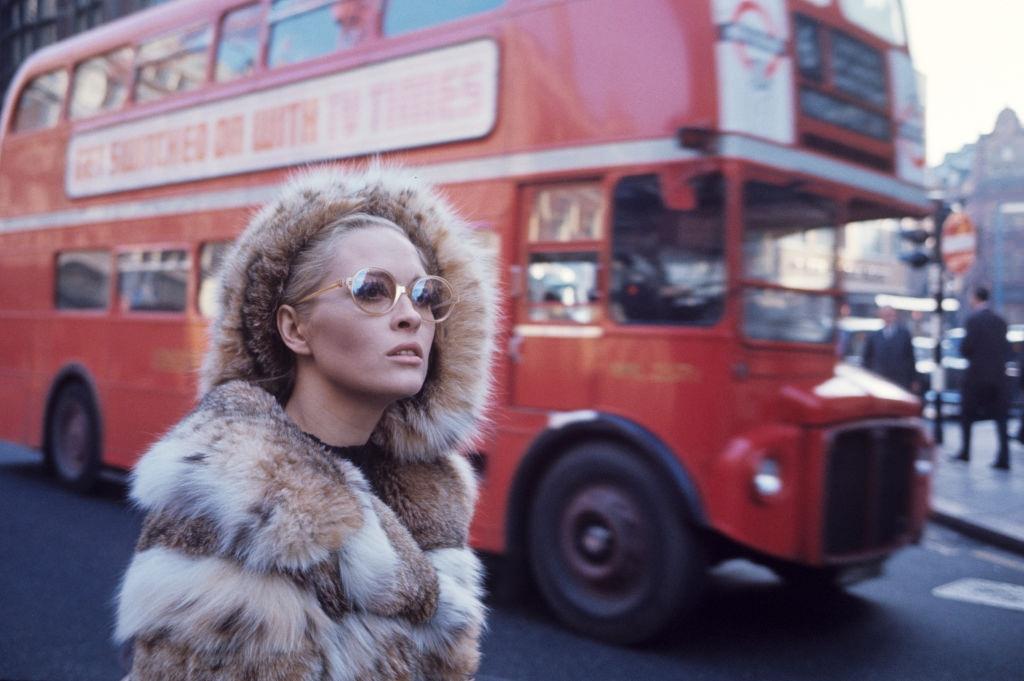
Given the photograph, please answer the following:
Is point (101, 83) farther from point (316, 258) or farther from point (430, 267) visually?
point (316, 258)

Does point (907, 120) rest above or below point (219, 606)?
above

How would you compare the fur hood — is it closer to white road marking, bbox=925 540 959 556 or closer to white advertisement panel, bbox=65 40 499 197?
white advertisement panel, bbox=65 40 499 197

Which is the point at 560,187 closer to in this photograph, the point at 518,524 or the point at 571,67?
the point at 571,67

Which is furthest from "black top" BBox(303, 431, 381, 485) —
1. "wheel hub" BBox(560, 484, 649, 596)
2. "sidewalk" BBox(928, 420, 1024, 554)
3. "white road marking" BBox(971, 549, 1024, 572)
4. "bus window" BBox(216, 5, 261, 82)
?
"sidewalk" BBox(928, 420, 1024, 554)

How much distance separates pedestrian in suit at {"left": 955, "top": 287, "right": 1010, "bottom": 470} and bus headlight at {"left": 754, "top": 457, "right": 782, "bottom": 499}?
7538 mm

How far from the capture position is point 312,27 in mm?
7547

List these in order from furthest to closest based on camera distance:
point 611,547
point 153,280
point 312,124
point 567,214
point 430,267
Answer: point 153,280 → point 312,124 → point 567,214 → point 611,547 → point 430,267

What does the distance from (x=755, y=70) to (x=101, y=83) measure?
721 centimetres

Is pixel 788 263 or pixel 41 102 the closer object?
pixel 788 263

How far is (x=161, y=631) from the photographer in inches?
54.7

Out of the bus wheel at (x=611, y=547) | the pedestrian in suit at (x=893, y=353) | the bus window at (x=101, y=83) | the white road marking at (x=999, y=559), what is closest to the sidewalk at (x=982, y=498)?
the white road marking at (x=999, y=559)

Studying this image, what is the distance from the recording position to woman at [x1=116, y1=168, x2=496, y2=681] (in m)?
1.38

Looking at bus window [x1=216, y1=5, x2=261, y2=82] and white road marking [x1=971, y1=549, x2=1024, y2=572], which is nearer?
white road marking [x1=971, y1=549, x2=1024, y2=572]

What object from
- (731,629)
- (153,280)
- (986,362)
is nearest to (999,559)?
(731,629)
